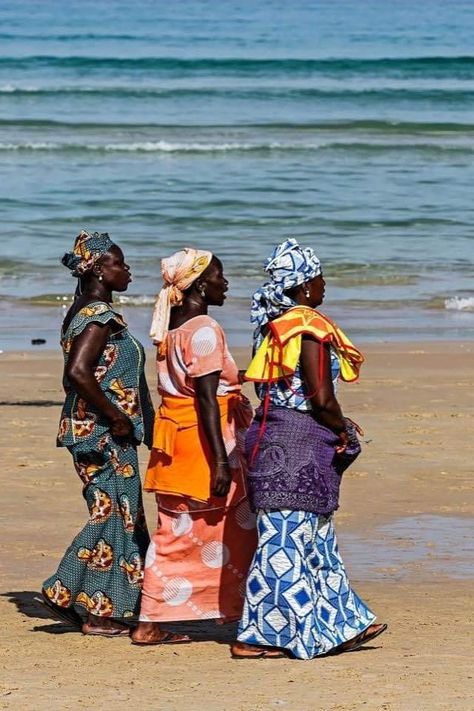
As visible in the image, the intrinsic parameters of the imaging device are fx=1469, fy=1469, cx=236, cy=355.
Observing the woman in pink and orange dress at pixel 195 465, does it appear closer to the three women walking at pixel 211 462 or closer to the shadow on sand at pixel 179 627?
the three women walking at pixel 211 462

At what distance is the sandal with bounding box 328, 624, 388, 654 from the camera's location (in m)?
4.89

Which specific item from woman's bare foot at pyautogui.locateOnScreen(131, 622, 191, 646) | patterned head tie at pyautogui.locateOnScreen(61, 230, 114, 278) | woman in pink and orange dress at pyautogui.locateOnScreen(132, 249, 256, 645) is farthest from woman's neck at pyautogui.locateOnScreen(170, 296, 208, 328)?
woman's bare foot at pyautogui.locateOnScreen(131, 622, 191, 646)

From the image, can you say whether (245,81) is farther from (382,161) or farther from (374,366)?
(374,366)

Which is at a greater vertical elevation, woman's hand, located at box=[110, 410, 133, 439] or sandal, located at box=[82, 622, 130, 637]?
woman's hand, located at box=[110, 410, 133, 439]

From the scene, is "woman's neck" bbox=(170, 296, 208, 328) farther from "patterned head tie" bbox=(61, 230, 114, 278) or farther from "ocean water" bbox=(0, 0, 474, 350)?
"ocean water" bbox=(0, 0, 474, 350)

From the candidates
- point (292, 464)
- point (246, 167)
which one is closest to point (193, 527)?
point (292, 464)

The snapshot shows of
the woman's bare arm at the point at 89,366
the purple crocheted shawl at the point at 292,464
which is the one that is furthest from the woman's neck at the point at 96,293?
the purple crocheted shawl at the point at 292,464

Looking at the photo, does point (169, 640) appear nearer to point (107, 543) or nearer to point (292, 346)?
point (107, 543)

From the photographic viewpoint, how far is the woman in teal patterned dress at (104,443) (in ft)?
16.4

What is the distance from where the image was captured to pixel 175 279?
16.1ft

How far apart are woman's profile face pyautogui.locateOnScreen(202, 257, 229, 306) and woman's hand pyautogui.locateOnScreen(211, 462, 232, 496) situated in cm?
56

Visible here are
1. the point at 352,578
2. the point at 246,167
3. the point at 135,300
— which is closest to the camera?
the point at 352,578

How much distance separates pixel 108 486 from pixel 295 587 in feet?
2.54

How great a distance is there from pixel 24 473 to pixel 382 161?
64.6 ft
